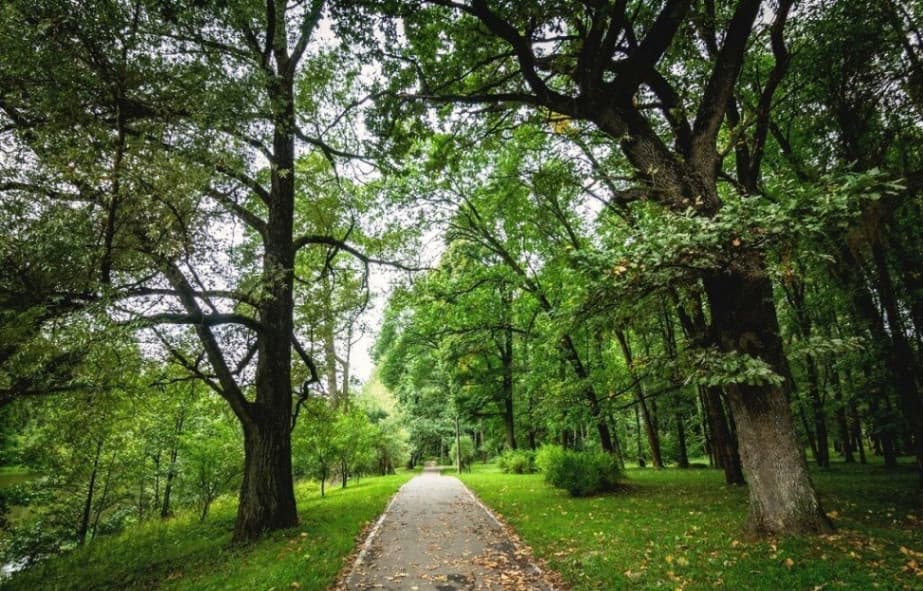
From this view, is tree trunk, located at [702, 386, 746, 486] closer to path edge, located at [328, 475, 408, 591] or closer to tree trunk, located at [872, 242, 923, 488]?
tree trunk, located at [872, 242, 923, 488]

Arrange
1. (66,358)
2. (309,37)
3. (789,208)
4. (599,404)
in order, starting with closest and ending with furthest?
(789,208)
(66,358)
(309,37)
(599,404)

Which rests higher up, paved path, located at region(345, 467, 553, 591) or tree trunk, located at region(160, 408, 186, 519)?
tree trunk, located at region(160, 408, 186, 519)

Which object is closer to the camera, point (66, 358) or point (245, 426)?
point (66, 358)

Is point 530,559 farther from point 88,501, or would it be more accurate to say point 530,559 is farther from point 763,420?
point 88,501

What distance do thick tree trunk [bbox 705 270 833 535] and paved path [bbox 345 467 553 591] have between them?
336 cm

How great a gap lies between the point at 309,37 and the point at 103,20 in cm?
651

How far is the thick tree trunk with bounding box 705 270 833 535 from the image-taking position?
577 cm

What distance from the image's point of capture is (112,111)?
5062 mm

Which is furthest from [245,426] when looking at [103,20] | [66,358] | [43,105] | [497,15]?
[497,15]

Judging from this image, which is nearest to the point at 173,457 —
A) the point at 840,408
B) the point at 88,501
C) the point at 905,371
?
the point at 88,501

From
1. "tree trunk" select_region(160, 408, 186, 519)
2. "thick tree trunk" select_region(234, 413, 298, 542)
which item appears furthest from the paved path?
"tree trunk" select_region(160, 408, 186, 519)

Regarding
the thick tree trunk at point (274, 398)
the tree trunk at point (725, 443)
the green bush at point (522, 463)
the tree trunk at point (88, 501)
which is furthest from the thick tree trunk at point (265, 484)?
the green bush at point (522, 463)

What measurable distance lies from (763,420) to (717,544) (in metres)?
1.93

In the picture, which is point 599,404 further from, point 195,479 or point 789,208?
point 195,479
